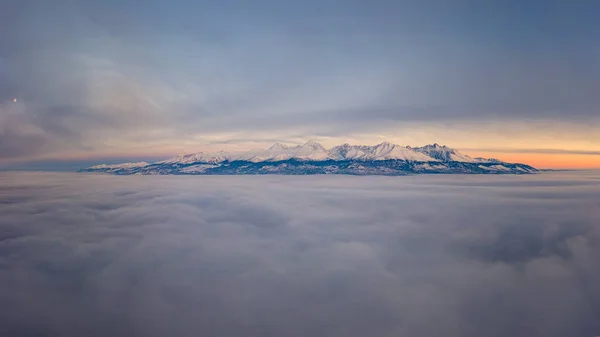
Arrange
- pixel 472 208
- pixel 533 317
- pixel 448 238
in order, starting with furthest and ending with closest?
pixel 472 208 < pixel 448 238 < pixel 533 317

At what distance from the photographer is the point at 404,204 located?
386 ft

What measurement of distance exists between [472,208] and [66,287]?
381 ft

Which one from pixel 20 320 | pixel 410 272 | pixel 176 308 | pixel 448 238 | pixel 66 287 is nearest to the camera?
pixel 20 320

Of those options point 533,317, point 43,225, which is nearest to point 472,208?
point 533,317

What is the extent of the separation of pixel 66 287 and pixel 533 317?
2422 inches

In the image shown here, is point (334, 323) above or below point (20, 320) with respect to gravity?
below

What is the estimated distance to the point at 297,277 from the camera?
45.8 meters

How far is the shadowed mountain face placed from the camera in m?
32.8

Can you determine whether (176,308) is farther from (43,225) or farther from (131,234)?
(43,225)

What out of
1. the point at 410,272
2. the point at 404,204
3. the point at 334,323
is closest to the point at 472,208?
the point at 404,204

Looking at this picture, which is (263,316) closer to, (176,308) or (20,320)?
(176,308)

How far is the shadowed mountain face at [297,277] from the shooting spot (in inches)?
1291

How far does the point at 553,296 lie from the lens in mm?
37219

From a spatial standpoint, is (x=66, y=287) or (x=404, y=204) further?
(x=404, y=204)
